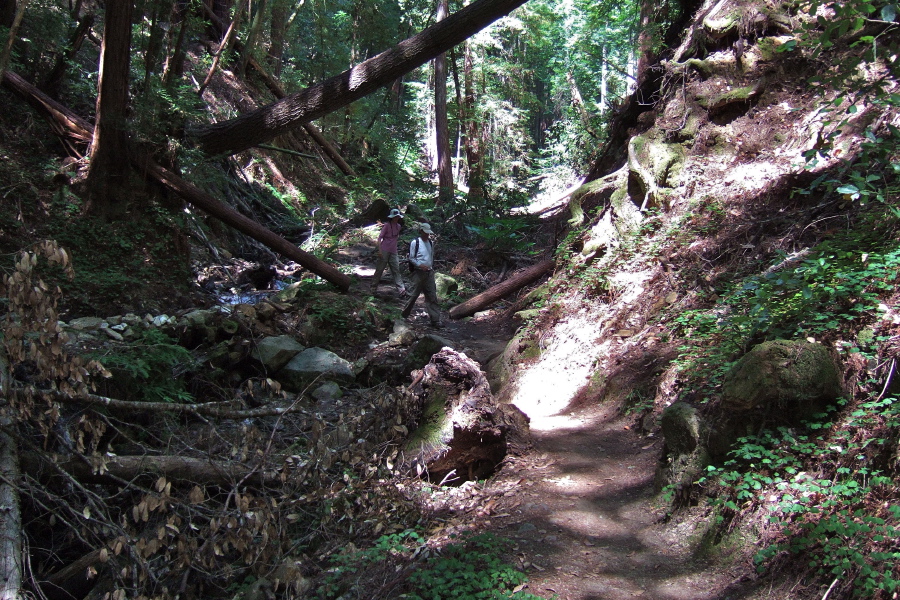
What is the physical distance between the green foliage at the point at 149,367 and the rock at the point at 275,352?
94cm

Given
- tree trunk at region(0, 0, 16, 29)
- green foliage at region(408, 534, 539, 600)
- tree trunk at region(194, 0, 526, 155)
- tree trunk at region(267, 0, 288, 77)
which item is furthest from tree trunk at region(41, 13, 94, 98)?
green foliage at region(408, 534, 539, 600)

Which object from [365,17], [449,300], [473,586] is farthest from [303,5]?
[473,586]

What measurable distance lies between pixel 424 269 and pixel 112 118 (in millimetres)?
5075

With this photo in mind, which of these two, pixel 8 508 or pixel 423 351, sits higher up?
pixel 423 351

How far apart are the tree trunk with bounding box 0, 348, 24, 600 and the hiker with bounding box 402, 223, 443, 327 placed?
22.0 feet

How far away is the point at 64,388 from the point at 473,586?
256 centimetres

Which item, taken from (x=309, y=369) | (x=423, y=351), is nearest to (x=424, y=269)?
(x=423, y=351)

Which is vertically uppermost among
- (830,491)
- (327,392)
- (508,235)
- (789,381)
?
(508,235)

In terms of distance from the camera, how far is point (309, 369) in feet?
25.5

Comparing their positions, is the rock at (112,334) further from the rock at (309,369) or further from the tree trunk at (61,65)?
the tree trunk at (61,65)

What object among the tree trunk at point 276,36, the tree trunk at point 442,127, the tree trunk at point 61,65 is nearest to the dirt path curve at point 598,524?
the tree trunk at point 61,65

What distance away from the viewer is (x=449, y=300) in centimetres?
1248

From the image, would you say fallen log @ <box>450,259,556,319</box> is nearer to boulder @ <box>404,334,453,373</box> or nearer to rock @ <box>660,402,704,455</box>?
boulder @ <box>404,334,453,373</box>

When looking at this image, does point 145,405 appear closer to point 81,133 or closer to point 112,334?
point 112,334
